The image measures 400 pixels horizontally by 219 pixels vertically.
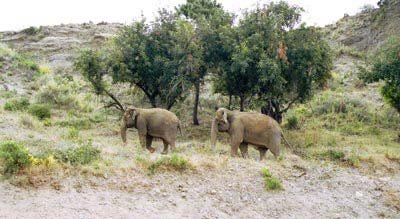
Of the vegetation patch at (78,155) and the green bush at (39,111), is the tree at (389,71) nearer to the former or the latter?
the vegetation patch at (78,155)

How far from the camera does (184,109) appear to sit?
29.3 meters

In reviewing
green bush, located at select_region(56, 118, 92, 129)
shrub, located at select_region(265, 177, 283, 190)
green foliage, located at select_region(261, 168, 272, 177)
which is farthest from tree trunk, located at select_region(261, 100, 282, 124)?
shrub, located at select_region(265, 177, 283, 190)

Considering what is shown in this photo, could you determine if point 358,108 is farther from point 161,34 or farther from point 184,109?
point 161,34

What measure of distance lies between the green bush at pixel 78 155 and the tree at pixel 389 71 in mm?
15474

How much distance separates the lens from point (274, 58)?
21109 mm

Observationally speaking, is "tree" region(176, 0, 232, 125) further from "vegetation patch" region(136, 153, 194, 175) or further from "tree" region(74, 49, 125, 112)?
"vegetation patch" region(136, 153, 194, 175)

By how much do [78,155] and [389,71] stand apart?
1615cm

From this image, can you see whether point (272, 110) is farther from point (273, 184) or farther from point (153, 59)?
point (273, 184)

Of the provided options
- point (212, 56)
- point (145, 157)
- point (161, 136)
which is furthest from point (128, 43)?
point (145, 157)

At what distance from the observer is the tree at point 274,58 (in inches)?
823

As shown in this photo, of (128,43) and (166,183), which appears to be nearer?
(166,183)

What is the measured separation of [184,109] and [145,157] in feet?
54.7

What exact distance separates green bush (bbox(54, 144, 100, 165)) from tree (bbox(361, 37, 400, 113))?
1547 centimetres

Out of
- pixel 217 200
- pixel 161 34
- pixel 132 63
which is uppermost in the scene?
pixel 161 34
